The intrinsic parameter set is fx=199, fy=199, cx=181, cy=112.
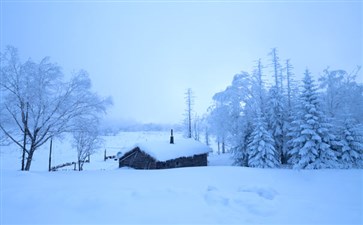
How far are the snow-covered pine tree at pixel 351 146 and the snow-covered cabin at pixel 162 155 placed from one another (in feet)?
48.5

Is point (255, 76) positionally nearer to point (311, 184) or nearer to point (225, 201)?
point (311, 184)

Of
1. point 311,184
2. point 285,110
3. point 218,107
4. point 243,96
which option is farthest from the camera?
point 218,107

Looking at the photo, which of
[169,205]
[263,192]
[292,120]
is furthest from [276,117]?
[169,205]

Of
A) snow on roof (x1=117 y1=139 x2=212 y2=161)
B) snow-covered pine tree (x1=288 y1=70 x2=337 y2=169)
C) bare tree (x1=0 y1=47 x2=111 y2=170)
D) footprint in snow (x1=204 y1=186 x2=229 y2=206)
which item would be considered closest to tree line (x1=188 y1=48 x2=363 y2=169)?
snow-covered pine tree (x1=288 y1=70 x2=337 y2=169)

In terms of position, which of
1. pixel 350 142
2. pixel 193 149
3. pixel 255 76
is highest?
pixel 255 76

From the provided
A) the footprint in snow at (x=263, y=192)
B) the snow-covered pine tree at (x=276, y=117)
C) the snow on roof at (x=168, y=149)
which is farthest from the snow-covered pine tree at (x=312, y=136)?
the snow on roof at (x=168, y=149)

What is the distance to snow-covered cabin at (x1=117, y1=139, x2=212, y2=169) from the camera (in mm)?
21188

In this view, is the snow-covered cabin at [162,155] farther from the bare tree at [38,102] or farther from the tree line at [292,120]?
the bare tree at [38,102]

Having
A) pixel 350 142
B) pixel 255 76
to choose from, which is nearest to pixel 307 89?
pixel 350 142

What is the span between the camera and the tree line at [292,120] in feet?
43.6

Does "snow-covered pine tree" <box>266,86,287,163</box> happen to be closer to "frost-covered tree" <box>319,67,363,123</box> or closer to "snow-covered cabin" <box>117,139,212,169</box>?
"frost-covered tree" <box>319,67,363,123</box>

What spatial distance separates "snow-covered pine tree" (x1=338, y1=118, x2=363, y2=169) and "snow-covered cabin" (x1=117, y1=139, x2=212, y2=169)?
48.5 ft

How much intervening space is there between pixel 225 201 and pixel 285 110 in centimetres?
1571

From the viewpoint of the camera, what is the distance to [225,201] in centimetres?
683
